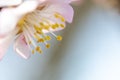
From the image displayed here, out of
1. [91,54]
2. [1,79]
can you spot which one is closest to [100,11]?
[91,54]

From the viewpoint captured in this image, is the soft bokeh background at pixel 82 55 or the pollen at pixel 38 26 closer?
the pollen at pixel 38 26

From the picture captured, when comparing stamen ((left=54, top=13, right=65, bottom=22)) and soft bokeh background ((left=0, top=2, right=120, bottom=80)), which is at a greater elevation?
stamen ((left=54, top=13, right=65, bottom=22))

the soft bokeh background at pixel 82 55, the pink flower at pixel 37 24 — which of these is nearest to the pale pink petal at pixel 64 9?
the pink flower at pixel 37 24

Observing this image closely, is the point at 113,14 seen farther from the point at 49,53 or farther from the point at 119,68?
the point at 49,53

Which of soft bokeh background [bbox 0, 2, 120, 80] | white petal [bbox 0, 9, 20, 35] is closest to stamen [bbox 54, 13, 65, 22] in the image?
white petal [bbox 0, 9, 20, 35]

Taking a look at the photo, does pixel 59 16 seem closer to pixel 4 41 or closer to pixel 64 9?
pixel 64 9

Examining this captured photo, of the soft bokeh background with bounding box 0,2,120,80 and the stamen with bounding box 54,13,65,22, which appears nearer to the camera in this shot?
the stamen with bounding box 54,13,65,22

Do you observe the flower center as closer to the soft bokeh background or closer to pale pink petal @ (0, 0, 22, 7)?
pale pink petal @ (0, 0, 22, 7)

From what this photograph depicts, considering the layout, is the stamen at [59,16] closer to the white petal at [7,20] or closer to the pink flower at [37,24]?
the pink flower at [37,24]
